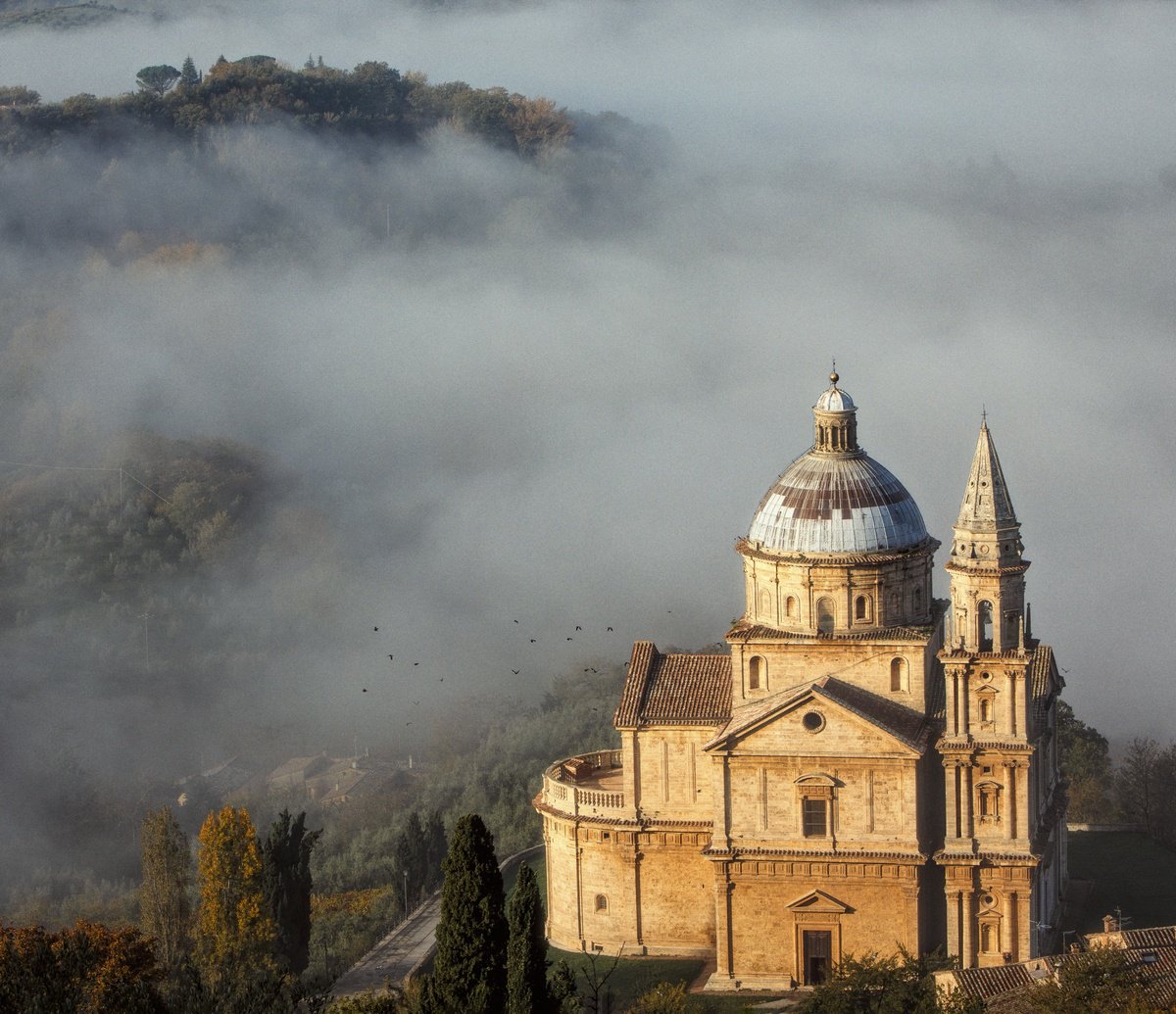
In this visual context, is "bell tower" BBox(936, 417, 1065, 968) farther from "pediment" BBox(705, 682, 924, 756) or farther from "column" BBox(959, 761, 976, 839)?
"pediment" BBox(705, 682, 924, 756)

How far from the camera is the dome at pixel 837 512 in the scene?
67.2m

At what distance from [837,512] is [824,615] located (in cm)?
290

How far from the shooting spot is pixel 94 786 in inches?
3935

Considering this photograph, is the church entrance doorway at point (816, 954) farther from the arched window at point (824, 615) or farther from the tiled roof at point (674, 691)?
the arched window at point (824, 615)

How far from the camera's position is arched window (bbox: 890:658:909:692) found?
2625 inches

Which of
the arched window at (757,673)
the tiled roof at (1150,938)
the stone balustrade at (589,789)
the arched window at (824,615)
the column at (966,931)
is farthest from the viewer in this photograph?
the stone balustrade at (589,789)

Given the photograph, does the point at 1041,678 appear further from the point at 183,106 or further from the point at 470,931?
the point at 183,106

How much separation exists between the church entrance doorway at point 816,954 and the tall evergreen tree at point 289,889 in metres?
14.4

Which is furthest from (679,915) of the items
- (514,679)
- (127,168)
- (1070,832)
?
(127,168)

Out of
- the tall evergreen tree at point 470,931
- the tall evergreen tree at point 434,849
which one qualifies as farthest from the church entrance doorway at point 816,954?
the tall evergreen tree at point 434,849

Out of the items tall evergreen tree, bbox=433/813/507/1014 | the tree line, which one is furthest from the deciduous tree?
tall evergreen tree, bbox=433/813/507/1014

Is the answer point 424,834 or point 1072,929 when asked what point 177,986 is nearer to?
point 424,834

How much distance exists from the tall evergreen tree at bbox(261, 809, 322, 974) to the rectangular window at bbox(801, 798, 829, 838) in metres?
14.3

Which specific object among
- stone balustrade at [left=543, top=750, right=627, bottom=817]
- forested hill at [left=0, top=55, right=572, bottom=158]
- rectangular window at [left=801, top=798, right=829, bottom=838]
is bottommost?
rectangular window at [left=801, top=798, right=829, bottom=838]
